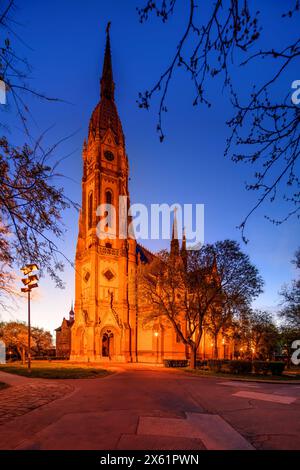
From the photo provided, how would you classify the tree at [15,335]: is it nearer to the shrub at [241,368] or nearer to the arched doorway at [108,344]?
the arched doorway at [108,344]

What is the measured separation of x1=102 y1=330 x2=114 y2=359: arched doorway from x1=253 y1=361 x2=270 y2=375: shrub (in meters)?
26.4

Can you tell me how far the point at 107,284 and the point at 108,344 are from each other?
8.77 metres

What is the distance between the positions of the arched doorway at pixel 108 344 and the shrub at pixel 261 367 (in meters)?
26.4

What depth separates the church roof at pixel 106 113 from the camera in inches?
2480

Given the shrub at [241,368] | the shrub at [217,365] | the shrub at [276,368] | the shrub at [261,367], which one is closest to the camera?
the shrub at [276,368]

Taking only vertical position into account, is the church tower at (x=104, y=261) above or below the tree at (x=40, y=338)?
above

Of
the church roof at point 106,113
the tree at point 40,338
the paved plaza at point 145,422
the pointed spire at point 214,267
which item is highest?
the church roof at point 106,113

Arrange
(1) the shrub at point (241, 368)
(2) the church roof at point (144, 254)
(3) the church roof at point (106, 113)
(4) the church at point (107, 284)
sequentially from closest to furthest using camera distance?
(1) the shrub at point (241, 368) < (4) the church at point (107, 284) < (3) the church roof at point (106, 113) < (2) the church roof at point (144, 254)

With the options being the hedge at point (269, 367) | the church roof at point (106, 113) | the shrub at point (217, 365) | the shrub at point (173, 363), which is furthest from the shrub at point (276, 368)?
the church roof at point (106, 113)

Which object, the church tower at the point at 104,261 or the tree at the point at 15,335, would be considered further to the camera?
the tree at the point at 15,335

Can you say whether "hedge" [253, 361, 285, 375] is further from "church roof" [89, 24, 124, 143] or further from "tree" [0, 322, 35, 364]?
"church roof" [89, 24, 124, 143]

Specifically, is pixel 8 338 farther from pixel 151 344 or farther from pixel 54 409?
pixel 54 409

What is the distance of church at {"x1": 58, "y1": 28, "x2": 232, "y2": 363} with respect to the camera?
50.4 meters

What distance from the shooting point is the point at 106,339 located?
52375 mm
